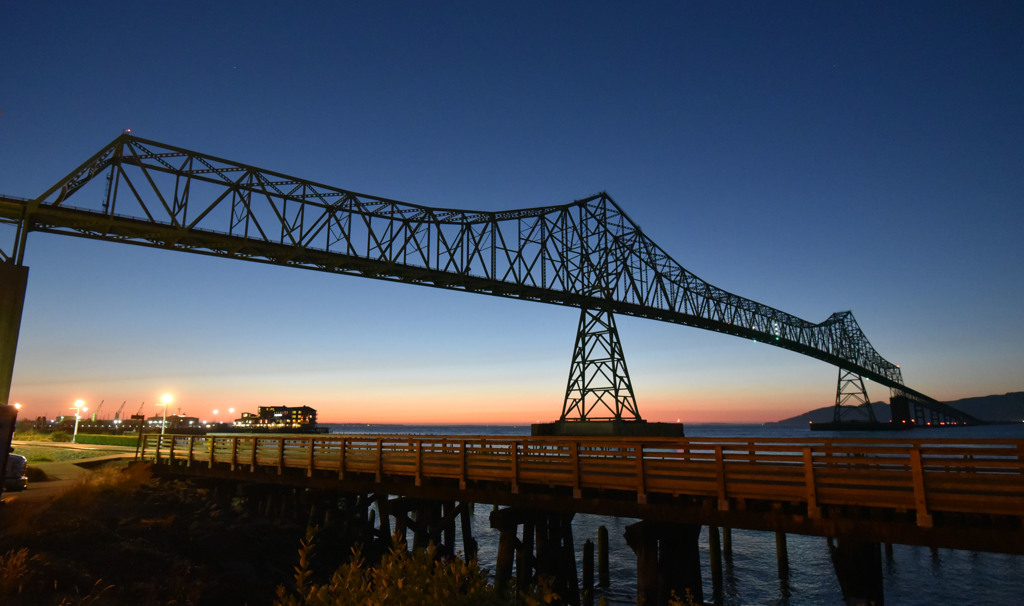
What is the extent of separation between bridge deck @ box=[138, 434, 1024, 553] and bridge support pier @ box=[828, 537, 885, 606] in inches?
26.0

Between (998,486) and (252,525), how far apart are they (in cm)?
2040

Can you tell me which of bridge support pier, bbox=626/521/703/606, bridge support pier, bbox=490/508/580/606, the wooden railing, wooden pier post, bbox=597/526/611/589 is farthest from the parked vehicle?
wooden pier post, bbox=597/526/611/589

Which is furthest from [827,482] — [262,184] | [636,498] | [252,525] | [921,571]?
[262,184]

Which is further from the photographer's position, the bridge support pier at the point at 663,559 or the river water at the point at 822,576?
the river water at the point at 822,576

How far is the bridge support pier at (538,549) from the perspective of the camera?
1460 centimetres

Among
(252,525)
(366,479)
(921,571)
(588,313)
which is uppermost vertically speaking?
(588,313)

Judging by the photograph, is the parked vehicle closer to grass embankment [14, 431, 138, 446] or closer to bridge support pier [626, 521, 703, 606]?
bridge support pier [626, 521, 703, 606]

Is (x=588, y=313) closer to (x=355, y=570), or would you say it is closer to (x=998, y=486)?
(x=998, y=486)

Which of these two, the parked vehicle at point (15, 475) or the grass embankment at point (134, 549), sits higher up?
the parked vehicle at point (15, 475)

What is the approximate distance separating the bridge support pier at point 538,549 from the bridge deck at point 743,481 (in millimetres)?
714

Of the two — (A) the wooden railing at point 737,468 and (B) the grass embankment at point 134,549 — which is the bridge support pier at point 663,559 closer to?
(A) the wooden railing at point 737,468

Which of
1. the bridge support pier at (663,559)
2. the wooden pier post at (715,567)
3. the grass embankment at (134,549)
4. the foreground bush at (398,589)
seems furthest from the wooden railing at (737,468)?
the wooden pier post at (715,567)

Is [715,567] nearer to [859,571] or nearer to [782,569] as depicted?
[782,569]

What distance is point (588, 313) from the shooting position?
4888cm
